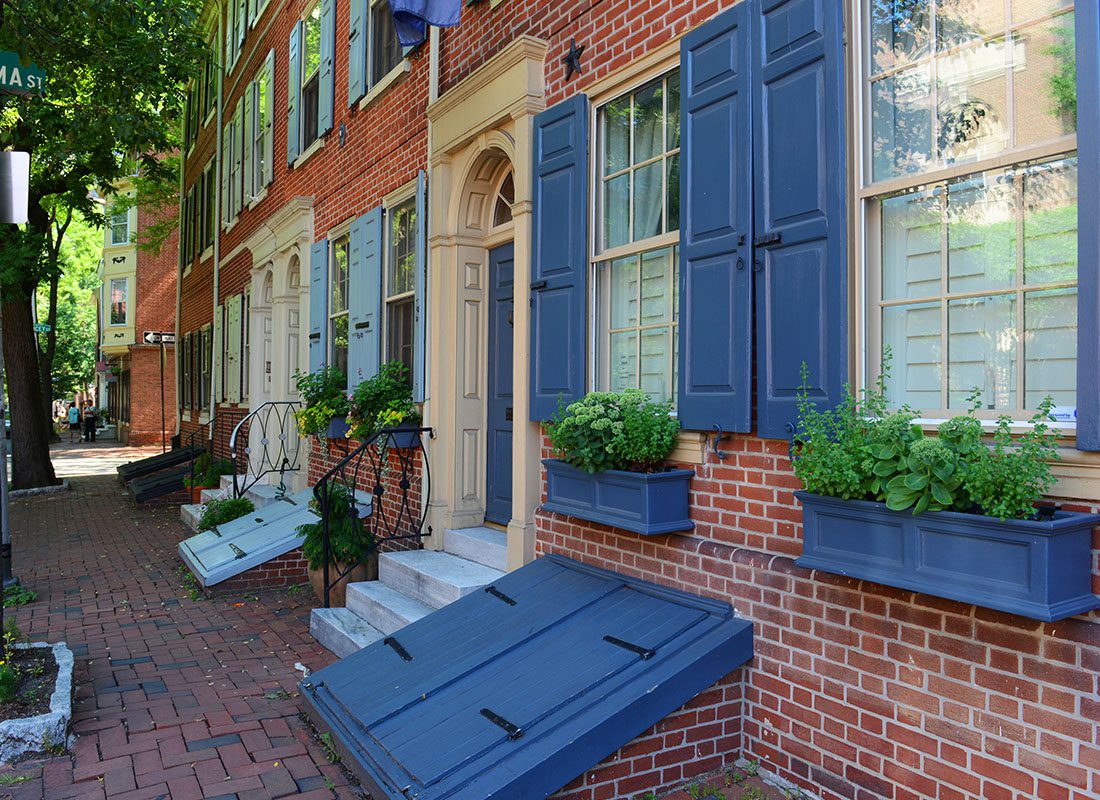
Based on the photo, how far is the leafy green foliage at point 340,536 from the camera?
6.55 metres

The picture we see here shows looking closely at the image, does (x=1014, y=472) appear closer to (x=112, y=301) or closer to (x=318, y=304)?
(x=318, y=304)

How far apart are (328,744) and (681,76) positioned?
12.0 ft

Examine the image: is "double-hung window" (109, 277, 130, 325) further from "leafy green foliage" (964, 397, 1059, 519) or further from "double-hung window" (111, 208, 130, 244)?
"leafy green foliage" (964, 397, 1059, 519)

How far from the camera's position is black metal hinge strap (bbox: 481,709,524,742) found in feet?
10.9

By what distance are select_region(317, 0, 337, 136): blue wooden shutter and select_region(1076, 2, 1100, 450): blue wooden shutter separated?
318 inches

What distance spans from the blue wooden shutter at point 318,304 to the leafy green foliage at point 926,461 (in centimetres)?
708

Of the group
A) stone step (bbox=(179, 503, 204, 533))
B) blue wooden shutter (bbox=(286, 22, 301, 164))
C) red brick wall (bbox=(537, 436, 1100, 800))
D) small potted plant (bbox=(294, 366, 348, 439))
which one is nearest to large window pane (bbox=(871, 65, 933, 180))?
red brick wall (bbox=(537, 436, 1100, 800))

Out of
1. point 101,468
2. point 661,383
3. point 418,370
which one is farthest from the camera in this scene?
point 101,468

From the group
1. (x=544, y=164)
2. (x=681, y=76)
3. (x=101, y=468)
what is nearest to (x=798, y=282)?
(x=681, y=76)

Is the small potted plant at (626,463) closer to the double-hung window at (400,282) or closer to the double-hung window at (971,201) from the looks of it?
the double-hung window at (971,201)

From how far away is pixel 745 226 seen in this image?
378 centimetres

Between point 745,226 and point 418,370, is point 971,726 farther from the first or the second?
point 418,370

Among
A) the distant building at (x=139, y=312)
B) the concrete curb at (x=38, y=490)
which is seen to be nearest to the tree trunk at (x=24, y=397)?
the concrete curb at (x=38, y=490)

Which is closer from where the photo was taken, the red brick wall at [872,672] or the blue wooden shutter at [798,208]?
the red brick wall at [872,672]
